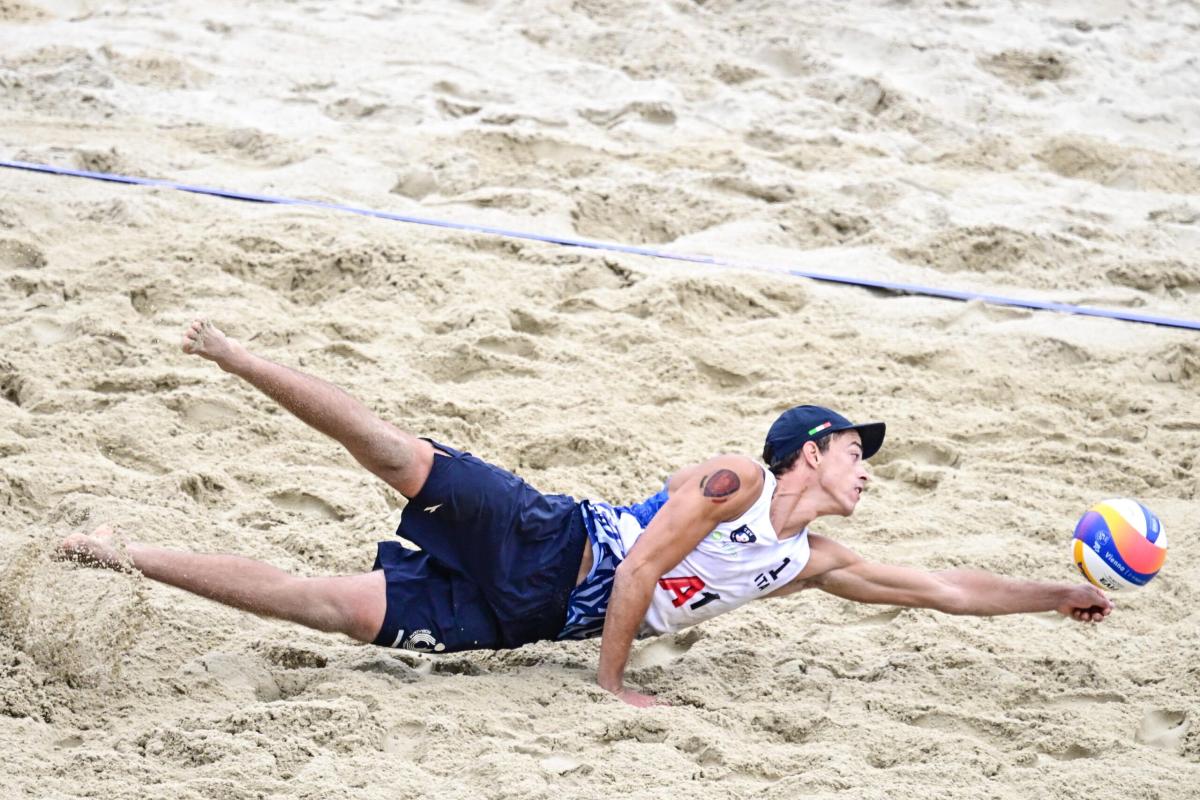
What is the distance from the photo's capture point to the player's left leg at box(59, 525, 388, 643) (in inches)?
142

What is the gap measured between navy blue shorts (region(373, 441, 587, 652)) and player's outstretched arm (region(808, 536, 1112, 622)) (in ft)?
2.42

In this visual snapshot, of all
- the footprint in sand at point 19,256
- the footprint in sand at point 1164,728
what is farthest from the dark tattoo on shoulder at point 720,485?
the footprint in sand at point 19,256

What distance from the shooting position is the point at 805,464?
3.88 m

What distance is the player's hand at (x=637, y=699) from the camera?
3.50 metres

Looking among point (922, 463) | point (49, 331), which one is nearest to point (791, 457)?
point (922, 463)

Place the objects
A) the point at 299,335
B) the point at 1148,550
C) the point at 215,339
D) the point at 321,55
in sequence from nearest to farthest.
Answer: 1. the point at 215,339
2. the point at 1148,550
3. the point at 299,335
4. the point at 321,55

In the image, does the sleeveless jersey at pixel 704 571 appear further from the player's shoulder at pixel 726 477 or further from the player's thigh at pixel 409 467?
the player's thigh at pixel 409 467

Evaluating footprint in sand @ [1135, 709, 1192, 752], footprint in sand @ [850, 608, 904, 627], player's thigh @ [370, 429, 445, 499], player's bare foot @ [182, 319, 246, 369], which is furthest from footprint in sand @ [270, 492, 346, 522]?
footprint in sand @ [1135, 709, 1192, 752]

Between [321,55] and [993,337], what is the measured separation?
433cm

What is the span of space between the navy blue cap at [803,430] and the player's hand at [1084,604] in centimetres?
66

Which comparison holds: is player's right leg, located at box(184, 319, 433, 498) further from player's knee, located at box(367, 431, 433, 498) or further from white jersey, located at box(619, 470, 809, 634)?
white jersey, located at box(619, 470, 809, 634)

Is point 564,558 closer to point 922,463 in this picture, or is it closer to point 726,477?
point 726,477

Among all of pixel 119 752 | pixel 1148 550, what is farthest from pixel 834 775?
A: pixel 119 752

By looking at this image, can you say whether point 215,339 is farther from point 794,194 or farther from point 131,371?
point 794,194
